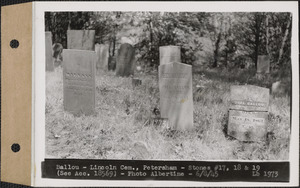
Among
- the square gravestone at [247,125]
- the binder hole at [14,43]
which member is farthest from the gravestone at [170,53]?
the binder hole at [14,43]

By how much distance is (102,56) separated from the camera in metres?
3.88

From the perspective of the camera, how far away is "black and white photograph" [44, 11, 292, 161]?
3.83m

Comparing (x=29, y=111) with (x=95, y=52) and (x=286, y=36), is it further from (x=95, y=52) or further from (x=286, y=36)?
(x=286, y=36)

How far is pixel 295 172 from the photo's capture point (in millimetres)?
3875

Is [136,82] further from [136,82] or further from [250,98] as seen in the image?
[250,98]

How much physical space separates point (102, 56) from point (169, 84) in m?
0.90

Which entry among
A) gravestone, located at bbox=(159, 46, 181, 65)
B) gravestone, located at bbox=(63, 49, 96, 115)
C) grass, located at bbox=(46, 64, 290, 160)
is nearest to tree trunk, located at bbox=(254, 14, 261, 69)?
grass, located at bbox=(46, 64, 290, 160)

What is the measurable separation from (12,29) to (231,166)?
321cm

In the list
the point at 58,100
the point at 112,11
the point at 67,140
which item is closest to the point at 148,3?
the point at 112,11

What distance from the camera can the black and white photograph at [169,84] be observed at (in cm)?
383

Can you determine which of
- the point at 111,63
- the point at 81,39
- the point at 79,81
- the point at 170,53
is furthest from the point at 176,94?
the point at 81,39

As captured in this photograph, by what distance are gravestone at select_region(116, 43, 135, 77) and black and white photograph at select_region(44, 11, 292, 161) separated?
0.04ft

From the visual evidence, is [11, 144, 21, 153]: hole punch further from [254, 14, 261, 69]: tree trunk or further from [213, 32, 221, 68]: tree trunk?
[254, 14, 261, 69]: tree trunk

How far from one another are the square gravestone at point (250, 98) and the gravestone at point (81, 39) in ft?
6.12
